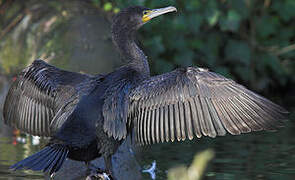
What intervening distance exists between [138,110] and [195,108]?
542mm

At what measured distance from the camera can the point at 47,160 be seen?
494 centimetres

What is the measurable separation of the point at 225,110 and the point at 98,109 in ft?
3.76

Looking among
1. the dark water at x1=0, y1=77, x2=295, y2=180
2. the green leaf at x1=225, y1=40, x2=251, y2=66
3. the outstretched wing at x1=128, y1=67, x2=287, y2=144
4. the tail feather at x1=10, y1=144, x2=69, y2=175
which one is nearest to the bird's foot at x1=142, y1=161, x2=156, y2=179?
the dark water at x1=0, y1=77, x2=295, y2=180

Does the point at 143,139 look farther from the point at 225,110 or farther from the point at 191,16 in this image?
the point at 191,16

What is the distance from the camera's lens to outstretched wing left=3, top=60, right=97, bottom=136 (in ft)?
18.5

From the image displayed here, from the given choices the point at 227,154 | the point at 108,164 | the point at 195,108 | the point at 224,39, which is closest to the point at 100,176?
the point at 108,164

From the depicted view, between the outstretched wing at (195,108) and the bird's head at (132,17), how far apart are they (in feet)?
2.85

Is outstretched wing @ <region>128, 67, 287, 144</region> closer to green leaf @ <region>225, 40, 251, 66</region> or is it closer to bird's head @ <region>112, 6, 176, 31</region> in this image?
bird's head @ <region>112, 6, 176, 31</region>

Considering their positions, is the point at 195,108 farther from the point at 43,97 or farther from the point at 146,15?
the point at 43,97

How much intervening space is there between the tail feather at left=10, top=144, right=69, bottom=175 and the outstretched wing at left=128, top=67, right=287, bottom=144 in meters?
0.74

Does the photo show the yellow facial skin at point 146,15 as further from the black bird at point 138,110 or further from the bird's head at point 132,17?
the black bird at point 138,110

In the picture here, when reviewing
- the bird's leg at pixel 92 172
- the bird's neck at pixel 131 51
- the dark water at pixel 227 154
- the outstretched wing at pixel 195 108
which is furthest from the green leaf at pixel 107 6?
the outstretched wing at pixel 195 108

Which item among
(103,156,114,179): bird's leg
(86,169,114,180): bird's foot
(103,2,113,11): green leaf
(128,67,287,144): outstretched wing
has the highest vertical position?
(103,2,113,11): green leaf

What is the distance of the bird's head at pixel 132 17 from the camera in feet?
19.8
